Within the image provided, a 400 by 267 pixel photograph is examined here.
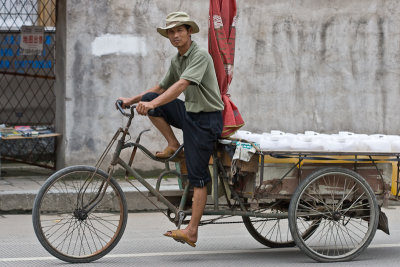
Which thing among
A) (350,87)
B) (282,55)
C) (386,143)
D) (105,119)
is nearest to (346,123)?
(350,87)

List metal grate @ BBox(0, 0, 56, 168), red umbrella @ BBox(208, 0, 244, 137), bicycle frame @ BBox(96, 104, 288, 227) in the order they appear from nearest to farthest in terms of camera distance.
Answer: bicycle frame @ BBox(96, 104, 288, 227), red umbrella @ BBox(208, 0, 244, 137), metal grate @ BBox(0, 0, 56, 168)

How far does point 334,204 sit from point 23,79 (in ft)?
25.9

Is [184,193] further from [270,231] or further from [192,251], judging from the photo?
[270,231]

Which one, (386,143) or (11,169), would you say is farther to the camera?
(11,169)

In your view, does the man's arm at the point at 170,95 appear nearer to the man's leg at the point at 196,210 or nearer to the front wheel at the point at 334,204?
the man's leg at the point at 196,210

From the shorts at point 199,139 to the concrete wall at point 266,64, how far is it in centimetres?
428

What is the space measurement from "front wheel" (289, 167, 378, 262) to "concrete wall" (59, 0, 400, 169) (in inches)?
176

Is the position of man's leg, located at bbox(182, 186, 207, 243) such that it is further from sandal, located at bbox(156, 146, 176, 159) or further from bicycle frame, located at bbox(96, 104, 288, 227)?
sandal, located at bbox(156, 146, 176, 159)

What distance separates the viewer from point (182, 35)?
560cm

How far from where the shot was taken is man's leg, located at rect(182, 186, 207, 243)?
567cm

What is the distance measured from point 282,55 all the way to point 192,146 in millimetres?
4943

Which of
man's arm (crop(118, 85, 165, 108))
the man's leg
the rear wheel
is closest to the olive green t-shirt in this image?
man's arm (crop(118, 85, 165, 108))

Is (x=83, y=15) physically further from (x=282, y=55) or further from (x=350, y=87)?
(x=350, y=87)

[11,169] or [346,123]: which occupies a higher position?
[346,123]
